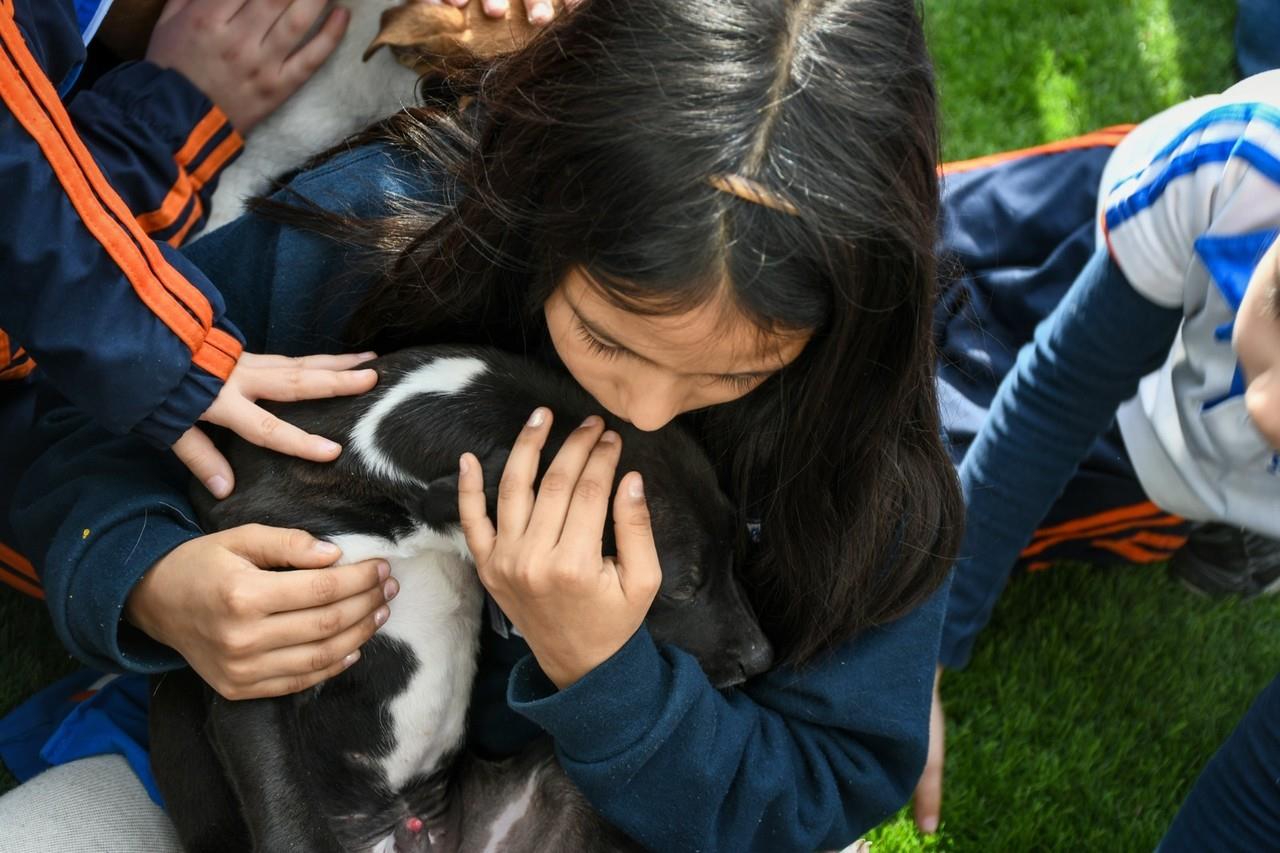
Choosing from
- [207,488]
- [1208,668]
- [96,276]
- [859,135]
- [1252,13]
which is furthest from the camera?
[1252,13]

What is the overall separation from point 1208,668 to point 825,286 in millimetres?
2038

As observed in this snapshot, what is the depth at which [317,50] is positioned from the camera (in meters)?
2.81

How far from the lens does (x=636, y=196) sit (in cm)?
170

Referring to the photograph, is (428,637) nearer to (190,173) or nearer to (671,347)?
(671,347)

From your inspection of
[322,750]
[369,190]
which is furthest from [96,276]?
[322,750]

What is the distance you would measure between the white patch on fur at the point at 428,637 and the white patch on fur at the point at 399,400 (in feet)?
0.53

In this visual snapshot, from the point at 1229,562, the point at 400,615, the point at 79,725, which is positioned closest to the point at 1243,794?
the point at 1229,562

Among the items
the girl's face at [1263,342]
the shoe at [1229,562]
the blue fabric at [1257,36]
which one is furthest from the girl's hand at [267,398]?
the blue fabric at [1257,36]

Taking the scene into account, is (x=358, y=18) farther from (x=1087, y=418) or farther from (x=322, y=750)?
(x=1087, y=418)

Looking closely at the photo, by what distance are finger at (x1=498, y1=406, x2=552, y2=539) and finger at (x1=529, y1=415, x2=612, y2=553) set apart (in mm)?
16

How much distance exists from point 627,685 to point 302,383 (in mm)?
696

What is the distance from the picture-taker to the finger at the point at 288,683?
6.76 feet

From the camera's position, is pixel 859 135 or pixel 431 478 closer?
pixel 859 135

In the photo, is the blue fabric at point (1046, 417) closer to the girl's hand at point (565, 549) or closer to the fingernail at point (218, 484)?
the girl's hand at point (565, 549)
